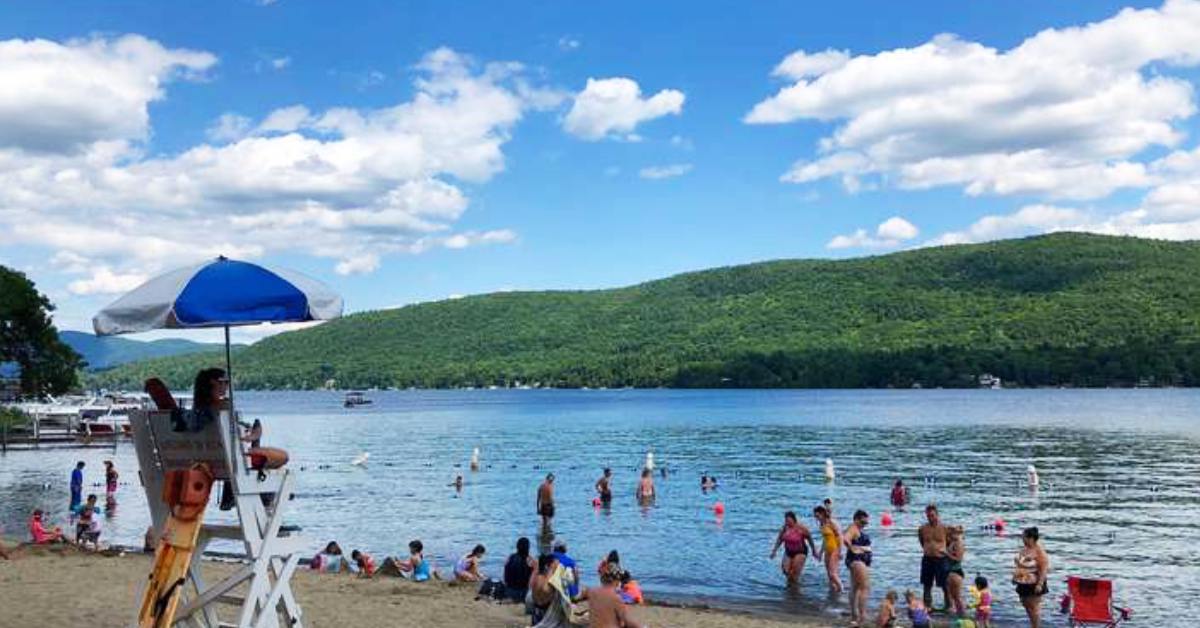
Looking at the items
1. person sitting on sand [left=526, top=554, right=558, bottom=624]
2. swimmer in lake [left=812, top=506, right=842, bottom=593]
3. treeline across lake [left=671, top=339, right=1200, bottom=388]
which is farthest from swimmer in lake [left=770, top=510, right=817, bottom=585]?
treeline across lake [left=671, top=339, right=1200, bottom=388]

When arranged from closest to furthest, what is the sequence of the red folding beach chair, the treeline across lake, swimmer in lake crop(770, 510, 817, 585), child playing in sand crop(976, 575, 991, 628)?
1. the red folding beach chair
2. child playing in sand crop(976, 575, 991, 628)
3. swimmer in lake crop(770, 510, 817, 585)
4. the treeline across lake

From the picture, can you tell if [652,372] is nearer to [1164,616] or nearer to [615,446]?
[615,446]

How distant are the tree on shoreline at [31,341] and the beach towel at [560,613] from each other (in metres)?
Result: 60.2

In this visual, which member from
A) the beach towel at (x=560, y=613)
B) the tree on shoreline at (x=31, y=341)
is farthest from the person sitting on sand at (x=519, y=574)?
the tree on shoreline at (x=31, y=341)

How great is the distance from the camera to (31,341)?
63.8 m

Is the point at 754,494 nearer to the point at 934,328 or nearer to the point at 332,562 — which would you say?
the point at 332,562

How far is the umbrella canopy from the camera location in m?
7.93

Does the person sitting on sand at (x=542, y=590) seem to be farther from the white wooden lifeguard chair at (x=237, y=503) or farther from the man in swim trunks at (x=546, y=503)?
the man in swim trunks at (x=546, y=503)

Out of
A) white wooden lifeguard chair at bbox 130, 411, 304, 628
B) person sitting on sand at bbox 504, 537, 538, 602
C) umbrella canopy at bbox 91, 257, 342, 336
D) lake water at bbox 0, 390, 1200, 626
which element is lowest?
lake water at bbox 0, 390, 1200, 626

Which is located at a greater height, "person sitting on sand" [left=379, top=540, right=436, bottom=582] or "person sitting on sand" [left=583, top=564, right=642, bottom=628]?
"person sitting on sand" [left=583, top=564, right=642, bottom=628]

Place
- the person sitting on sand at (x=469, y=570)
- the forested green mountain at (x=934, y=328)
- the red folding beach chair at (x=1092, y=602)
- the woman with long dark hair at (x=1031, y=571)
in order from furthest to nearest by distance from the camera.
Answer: the forested green mountain at (x=934, y=328) → the person sitting on sand at (x=469, y=570) → the woman with long dark hair at (x=1031, y=571) → the red folding beach chair at (x=1092, y=602)

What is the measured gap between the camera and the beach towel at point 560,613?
1187 cm

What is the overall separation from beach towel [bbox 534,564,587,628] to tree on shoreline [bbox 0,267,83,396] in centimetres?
6016

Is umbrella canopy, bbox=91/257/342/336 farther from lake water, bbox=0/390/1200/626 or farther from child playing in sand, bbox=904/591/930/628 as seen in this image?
child playing in sand, bbox=904/591/930/628
